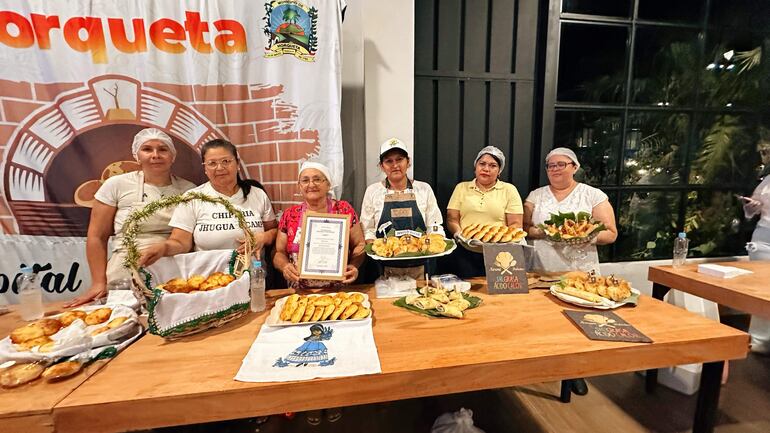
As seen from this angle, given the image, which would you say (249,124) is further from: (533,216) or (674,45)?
(674,45)

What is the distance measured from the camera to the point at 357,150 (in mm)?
2963

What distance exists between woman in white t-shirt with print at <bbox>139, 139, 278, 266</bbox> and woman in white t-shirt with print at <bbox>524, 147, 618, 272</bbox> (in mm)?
2034

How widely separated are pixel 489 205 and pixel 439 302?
110 cm

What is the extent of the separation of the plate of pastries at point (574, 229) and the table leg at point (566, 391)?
42.9 inches

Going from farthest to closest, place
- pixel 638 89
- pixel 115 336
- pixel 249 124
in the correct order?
1. pixel 638 89
2. pixel 249 124
3. pixel 115 336

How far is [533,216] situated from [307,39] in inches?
85.7

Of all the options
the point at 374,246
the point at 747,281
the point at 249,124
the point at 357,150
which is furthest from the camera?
the point at 357,150

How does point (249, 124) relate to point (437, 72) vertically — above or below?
below

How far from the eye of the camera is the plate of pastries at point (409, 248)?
1.70 meters

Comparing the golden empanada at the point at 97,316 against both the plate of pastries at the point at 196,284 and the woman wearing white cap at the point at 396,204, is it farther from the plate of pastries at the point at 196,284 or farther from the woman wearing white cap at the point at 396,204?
the woman wearing white cap at the point at 396,204

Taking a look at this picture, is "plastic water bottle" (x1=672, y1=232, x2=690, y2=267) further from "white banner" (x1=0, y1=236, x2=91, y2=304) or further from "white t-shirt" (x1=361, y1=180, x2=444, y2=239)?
"white banner" (x1=0, y1=236, x2=91, y2=304)

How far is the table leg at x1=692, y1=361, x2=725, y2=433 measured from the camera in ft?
4.86

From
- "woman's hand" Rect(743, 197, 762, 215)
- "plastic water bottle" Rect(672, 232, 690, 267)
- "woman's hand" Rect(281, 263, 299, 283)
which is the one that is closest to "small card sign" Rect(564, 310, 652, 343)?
"woman's hand" Rect(281, 263, 299, 283)

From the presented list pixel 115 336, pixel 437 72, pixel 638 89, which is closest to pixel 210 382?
pixel 115 336
